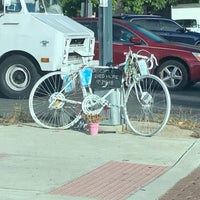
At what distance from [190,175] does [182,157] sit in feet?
2.51

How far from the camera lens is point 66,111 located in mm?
9352

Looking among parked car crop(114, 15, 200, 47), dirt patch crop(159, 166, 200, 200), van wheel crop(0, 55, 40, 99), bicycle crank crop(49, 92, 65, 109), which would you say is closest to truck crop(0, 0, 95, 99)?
van wheel crop(0, 55, 40, 99)

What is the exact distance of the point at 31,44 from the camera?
12836 millimetres

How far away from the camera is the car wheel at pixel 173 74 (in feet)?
48.7

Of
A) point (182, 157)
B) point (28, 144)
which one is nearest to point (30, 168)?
point (28, 144)

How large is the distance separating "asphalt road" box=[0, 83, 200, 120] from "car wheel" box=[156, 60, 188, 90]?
0.71ft

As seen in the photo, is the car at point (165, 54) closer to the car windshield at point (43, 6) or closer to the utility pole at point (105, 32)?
the car windshield at point (43, 6)

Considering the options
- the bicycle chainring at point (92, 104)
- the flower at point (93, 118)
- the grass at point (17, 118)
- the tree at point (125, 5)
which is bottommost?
the grass at point (17, 118)

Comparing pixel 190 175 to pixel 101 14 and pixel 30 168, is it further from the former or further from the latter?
pixel 101 14

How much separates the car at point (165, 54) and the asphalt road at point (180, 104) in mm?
370

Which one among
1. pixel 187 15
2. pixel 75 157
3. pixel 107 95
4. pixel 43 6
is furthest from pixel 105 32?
pixel 187 15

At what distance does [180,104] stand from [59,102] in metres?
3.96

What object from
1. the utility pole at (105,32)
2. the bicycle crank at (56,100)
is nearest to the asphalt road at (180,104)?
the bicycle crank at (56,100)

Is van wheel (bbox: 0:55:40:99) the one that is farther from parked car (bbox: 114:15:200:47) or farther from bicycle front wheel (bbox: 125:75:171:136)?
parked car (bbox: 114:15:200:47)
